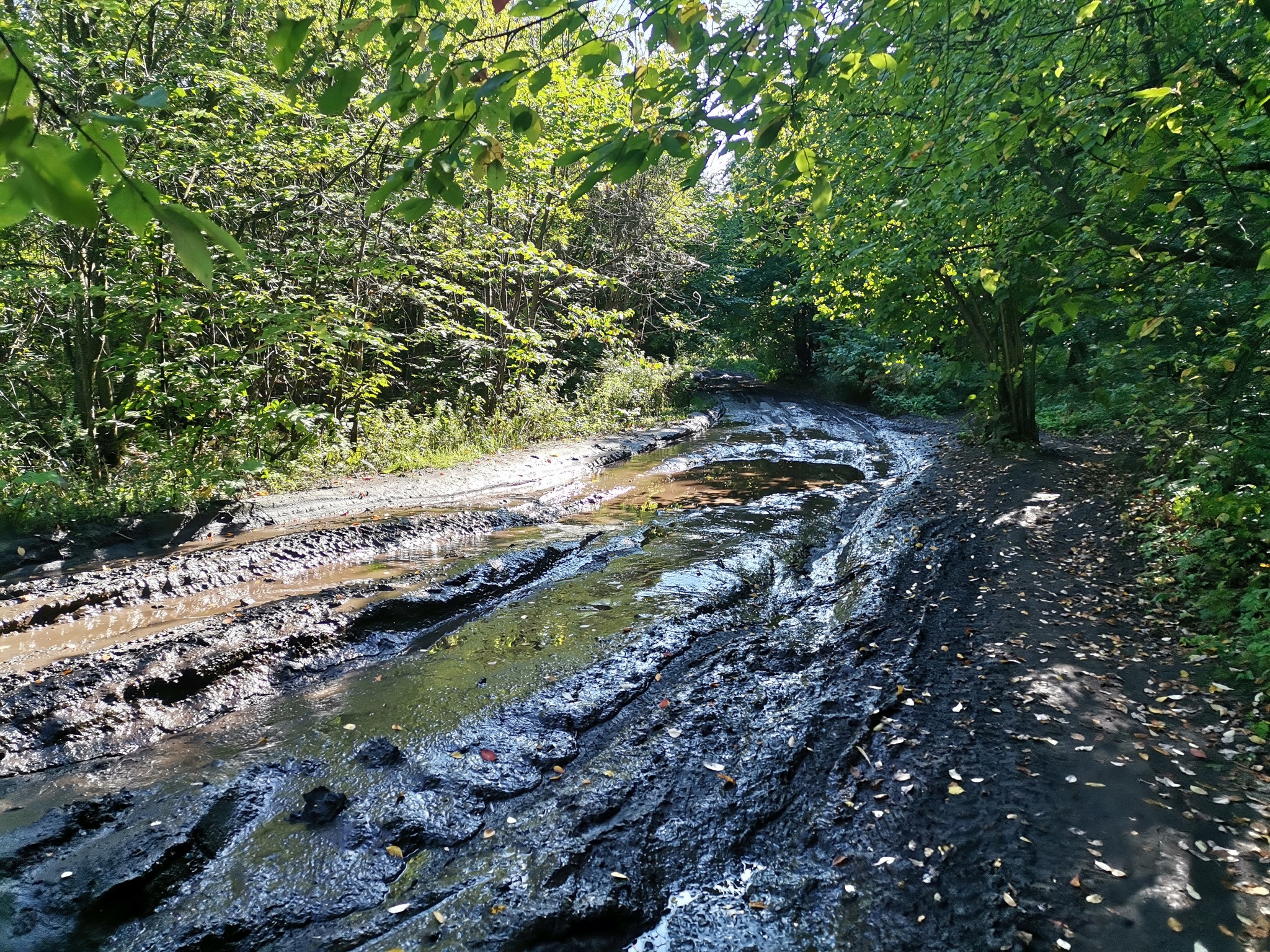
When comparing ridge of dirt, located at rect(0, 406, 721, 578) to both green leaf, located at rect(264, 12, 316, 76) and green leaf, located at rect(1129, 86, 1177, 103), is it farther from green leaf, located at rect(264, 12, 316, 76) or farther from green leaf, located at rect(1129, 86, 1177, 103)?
green leaf, located at rect(1129, 86, 1177, 103)

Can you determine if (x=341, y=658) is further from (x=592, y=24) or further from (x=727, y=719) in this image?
(x=592, y=24)

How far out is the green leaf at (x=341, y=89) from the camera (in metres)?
1.46

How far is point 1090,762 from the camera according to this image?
3.26 meters

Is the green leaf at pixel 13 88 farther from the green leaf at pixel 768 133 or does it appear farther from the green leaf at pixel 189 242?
the green leaf at pixel 768 133

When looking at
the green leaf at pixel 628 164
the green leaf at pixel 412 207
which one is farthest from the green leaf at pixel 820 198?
the green leaf at pixel 412 207

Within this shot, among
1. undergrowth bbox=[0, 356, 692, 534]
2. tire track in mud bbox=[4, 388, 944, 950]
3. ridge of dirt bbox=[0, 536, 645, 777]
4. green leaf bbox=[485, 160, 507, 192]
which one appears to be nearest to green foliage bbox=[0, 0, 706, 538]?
undergrowth bbox=[0, 356, 692, 534]

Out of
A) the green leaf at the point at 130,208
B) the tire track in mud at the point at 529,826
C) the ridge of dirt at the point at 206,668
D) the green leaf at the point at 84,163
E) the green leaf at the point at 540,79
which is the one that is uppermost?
the green leaf at the point at 540,79

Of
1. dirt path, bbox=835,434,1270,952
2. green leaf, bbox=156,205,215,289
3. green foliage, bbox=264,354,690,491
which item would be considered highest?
green leaf, bbox=156,205,215,289

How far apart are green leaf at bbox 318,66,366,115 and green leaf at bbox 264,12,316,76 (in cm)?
9

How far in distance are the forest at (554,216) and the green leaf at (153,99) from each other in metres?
0.02

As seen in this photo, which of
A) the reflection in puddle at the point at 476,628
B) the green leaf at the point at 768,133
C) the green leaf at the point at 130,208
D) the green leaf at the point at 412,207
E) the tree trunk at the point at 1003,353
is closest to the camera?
the green leaf at the point at 130,208

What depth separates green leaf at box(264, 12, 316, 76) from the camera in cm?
145

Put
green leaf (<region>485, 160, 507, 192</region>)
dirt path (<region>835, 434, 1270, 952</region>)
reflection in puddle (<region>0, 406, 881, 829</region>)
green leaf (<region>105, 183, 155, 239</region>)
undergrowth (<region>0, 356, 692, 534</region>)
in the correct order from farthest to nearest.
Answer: undergrowth (<region>0, 356, 692, 534</region>)
reflection in puddle (<region>0, 406, 881, 829</region>)
dirt path (<region>835, 434, 1270, 952</region>)
green leaf (<region>485, 160, 507, 192</region>)
green leaf (<region>105, 183, 155, 239</region>)

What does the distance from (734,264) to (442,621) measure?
88.6 ft
